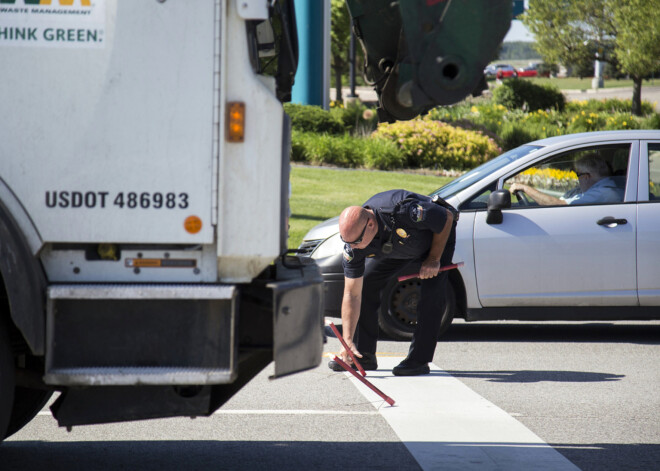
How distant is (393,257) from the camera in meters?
6.86

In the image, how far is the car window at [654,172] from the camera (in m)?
8.26

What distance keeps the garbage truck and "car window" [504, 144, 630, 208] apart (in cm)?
480

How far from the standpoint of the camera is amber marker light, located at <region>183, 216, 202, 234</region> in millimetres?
3828

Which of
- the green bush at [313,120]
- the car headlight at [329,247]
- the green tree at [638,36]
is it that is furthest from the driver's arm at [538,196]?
the green tree at [638,36]

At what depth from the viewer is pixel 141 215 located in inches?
150

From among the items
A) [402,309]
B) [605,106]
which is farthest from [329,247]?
[605,106]

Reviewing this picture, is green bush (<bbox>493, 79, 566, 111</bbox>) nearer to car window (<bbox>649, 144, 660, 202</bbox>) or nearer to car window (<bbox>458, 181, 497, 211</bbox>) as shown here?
car window (<bbox>649, 144, 660, 202</bbox>)

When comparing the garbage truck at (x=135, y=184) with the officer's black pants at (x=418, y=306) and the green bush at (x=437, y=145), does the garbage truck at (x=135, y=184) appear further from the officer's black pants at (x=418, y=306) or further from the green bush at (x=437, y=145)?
the green bush at (x=437, y=145)

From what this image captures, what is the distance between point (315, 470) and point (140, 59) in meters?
2.35

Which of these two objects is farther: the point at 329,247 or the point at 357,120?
the point at 357,120

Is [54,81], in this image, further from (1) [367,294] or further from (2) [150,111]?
(1) [367,294]

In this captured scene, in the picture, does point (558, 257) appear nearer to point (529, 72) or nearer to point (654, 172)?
point (654, 172)

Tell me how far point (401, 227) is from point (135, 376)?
3146mm

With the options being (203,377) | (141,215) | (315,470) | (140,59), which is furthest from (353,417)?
(140,59)
